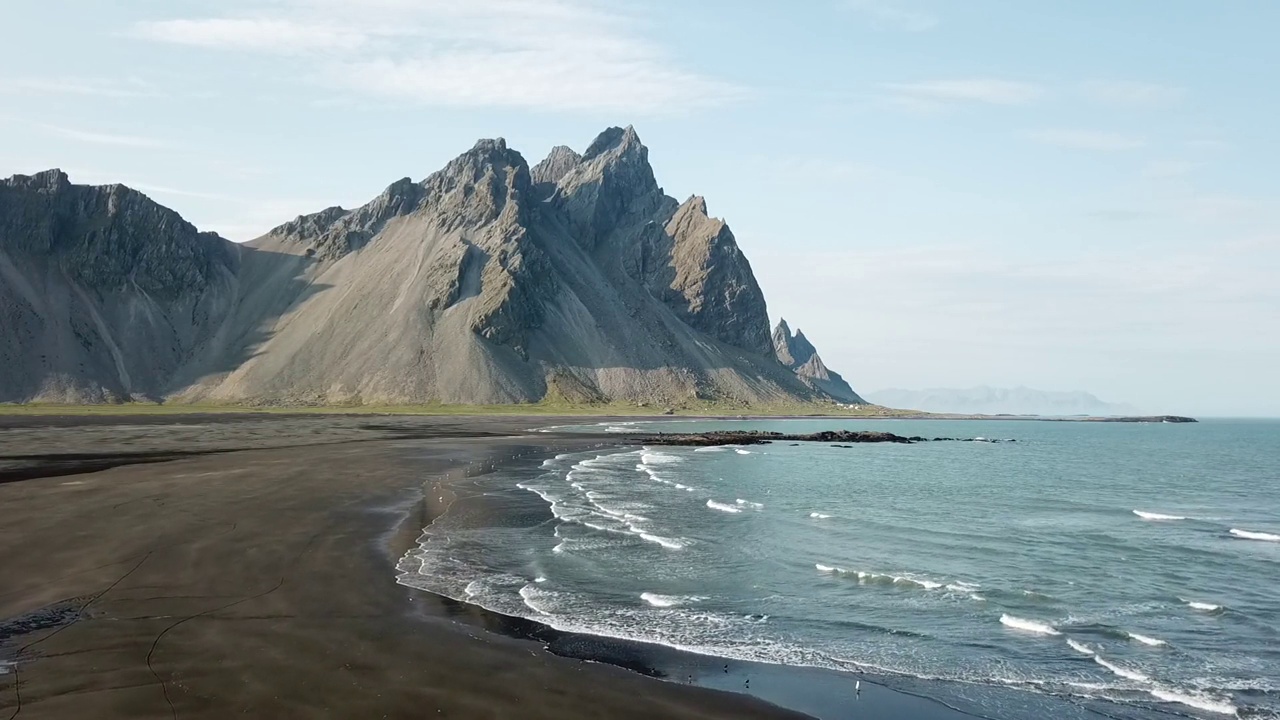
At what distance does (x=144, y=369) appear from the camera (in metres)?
184

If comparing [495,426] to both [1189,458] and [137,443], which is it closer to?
[137,443]

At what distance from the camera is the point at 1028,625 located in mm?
21906

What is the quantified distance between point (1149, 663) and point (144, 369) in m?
203

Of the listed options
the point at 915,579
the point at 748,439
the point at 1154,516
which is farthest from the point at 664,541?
the point at 748,439

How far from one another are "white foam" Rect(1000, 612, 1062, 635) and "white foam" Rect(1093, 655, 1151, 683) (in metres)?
2.15

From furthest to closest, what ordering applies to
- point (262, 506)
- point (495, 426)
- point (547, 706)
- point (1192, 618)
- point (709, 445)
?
point (495, 426), point (709, 445), point (262, 506), point (1192, 618), point (547, 706)

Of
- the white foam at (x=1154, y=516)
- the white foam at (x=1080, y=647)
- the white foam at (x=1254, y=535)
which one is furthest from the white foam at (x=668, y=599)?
the white foam at (x=1154, y=516)

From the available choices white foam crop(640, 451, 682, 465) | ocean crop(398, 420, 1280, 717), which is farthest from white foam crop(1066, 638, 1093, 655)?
white foam crop(640, 451, 682, 465)

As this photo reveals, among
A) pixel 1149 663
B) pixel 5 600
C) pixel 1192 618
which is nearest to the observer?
pixel 1149 663

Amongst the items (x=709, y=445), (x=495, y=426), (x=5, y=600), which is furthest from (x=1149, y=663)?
(x=495, y=426)

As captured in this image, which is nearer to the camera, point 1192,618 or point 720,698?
point 720,698

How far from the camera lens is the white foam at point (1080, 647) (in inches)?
785

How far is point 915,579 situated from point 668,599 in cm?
856

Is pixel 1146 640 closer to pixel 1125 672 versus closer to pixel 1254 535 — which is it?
pixel 1125 672
